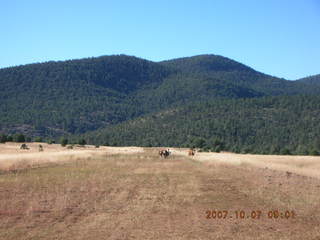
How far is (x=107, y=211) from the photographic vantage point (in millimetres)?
18297

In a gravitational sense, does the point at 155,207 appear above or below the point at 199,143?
below

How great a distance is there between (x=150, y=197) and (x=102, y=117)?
534 feet

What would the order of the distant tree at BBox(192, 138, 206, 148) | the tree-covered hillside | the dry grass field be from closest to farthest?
the dry grass field < the distant tree at BBox(192, 138, 206, 148) < the tree-covered hillside

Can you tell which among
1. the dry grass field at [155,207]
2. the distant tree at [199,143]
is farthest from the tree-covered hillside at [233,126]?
the dry grass field at [155,207]

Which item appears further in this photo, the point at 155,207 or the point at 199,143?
the point at 199,143

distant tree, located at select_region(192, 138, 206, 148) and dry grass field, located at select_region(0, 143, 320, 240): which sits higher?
distant tree, located at select_region(192, 138, 206, 148)

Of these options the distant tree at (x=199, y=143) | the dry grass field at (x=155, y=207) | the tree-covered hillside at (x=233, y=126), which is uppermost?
the tree-covered hillside at (x=233, y=126)

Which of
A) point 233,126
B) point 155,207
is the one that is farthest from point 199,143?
point 155,207

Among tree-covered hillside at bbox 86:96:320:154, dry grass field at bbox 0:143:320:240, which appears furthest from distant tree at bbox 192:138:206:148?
dry grass field at bbox 0:143:320:240

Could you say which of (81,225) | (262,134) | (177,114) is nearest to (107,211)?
(81,225)

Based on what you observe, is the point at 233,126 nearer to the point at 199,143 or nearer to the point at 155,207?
the point at 199,143

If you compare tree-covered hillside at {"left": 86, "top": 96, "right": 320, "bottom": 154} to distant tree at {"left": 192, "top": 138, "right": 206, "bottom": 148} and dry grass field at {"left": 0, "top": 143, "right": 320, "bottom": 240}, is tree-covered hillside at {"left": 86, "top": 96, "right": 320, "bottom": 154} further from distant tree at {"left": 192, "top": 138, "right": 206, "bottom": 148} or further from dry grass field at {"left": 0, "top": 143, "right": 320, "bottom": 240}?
dry grass field at {"left": 0, "top": 143, "right": 320, "bottom": 240}

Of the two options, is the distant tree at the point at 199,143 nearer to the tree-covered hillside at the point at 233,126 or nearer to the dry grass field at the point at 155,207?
the tree-covered hillside at the point at 233,126

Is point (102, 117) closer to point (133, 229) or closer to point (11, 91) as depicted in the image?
point (11, 91)
